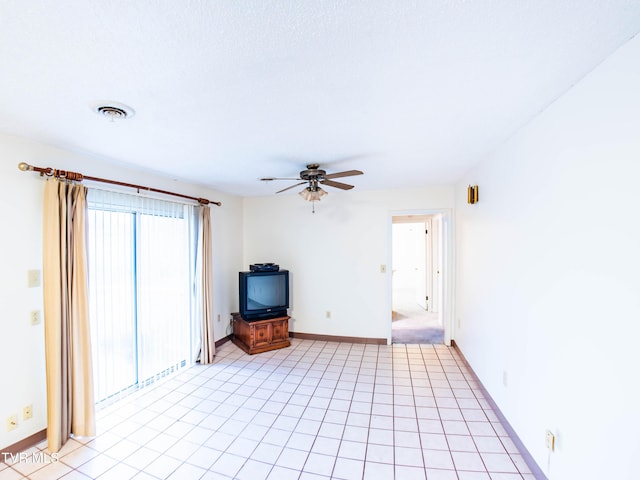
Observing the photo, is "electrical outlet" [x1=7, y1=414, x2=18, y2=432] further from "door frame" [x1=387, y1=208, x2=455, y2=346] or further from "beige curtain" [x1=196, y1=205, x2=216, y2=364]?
"door frame" [x1=387, y1=208, x2=455, y2=346]

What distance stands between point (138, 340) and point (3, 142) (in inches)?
78.3

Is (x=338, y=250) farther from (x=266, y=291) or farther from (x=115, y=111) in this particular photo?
(x=115, y=111)

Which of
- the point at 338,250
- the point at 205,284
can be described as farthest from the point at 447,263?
the point at 205,284

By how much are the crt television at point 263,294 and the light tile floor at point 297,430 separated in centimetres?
77

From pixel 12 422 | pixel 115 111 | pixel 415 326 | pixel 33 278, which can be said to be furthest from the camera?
pixel 415 326

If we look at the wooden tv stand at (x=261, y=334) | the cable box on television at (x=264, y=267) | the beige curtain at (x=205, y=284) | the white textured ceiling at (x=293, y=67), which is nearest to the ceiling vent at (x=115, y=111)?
the white textured ceiling at (x=293, y=67)

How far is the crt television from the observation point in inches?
157

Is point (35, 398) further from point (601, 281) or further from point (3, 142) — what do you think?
point (601, 281)

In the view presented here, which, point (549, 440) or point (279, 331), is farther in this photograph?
point (279, 331)

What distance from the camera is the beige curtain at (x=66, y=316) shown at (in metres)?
2.10

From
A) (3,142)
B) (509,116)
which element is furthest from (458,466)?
(3,142)

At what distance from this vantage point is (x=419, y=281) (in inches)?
289

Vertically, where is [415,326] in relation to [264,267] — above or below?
below

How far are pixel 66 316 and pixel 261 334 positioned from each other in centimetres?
225
